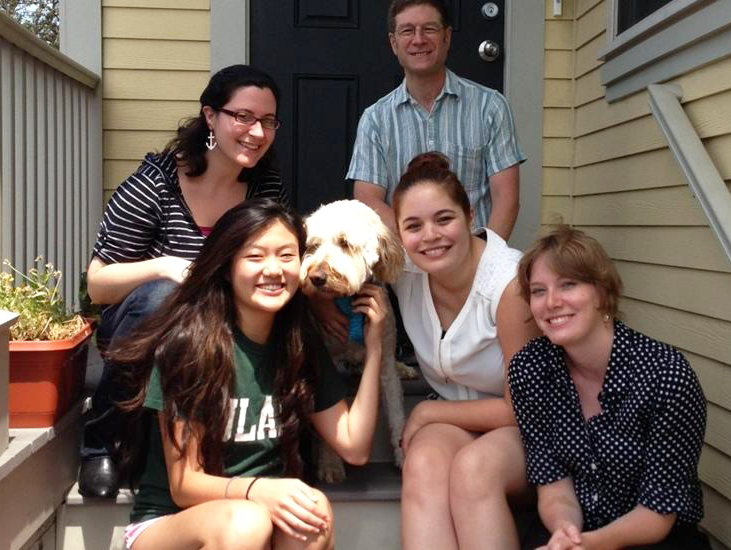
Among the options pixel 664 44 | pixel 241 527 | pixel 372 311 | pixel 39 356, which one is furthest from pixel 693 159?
pixel 39 356

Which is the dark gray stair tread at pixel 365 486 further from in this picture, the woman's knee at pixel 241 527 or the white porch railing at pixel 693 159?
the white porch railing at pixel 693 159

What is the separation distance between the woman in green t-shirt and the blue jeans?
0.39ft

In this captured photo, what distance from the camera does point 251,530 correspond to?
2.11 metres

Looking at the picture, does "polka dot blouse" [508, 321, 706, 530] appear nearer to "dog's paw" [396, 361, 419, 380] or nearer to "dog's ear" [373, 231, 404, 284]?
"dog's ear" [373, 231, 404, 284]

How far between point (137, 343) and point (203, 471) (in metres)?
0.40

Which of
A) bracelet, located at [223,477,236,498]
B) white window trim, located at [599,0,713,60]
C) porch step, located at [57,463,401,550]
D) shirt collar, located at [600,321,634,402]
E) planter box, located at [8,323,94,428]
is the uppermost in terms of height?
white window trim, located at [599,0,713,60]

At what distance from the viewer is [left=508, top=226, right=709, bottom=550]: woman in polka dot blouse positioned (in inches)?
84.5

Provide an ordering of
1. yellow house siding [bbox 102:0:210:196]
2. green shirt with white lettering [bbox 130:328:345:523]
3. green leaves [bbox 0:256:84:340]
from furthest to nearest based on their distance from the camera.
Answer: yellow house siding [bbox 102:0:210:196], green leaves [bbox 0:256:84:340], green shirt with white lettering [bbox 130:328:345:523]

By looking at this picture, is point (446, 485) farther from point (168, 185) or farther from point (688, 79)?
point (688, 79)

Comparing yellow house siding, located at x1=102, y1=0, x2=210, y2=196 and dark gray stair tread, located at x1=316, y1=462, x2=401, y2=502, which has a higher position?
yellow house siding, located at x1=102, y1=0, x2=210, y2=196

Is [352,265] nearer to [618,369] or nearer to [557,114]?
[618,369]

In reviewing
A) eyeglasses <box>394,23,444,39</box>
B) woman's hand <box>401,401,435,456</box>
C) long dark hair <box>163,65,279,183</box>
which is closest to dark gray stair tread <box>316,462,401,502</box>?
woman's hand <box>401,401,435,456</box>

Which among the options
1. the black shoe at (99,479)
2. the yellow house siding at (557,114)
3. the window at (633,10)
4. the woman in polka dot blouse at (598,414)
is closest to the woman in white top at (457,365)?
the woman in polka dot blouse at (598,414)

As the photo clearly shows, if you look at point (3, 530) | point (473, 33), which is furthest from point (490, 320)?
point (473, 33)
